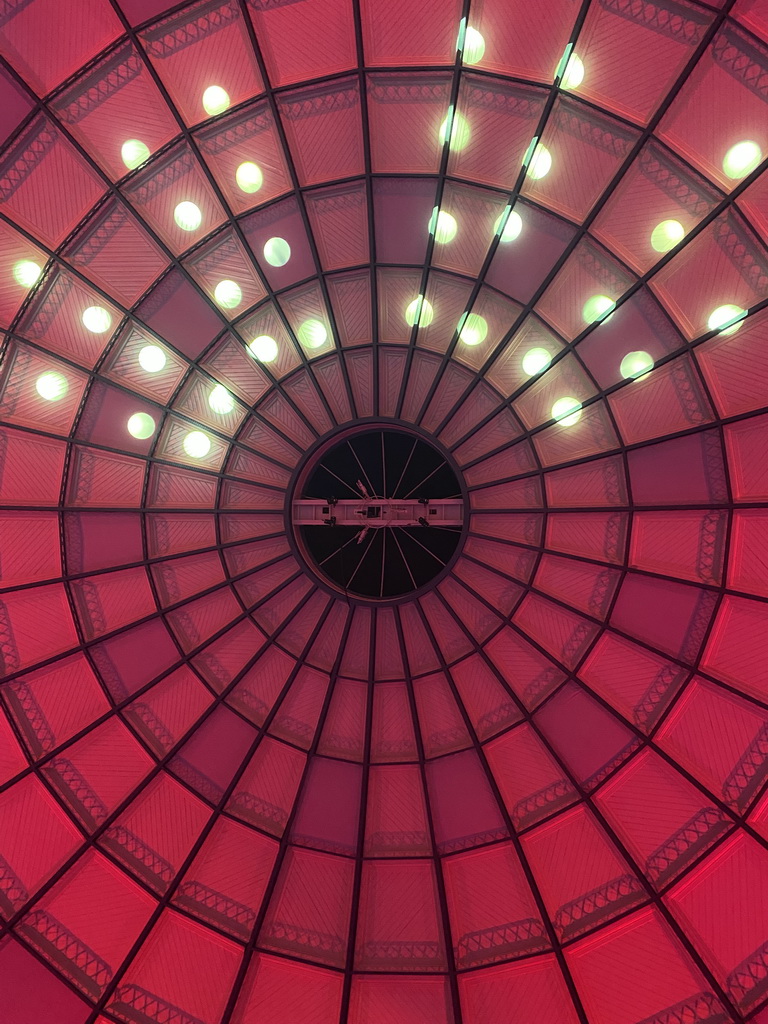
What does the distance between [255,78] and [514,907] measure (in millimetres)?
19953

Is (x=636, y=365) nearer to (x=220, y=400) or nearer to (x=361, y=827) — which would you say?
(x=220, y=400)

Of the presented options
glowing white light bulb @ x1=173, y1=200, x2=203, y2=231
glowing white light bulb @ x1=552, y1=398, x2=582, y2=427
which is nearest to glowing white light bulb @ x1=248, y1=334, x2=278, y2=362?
glowing white light bulb @ x1=173, y1=200, x2=203, y2=231

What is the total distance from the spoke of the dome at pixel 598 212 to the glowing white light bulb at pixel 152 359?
262 inches

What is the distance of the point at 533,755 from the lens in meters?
19.0

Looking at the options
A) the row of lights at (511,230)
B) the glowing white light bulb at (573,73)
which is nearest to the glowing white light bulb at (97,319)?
the row of lights at (511,230)

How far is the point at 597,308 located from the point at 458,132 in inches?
192

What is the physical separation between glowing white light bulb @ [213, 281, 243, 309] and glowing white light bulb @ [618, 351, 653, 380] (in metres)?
9.19

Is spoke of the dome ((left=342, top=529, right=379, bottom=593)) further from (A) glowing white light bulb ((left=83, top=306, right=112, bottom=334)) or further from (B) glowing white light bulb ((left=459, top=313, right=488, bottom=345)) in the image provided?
(A) glowing white light bulb ((left=83, top=306, right=112, bottom=334))

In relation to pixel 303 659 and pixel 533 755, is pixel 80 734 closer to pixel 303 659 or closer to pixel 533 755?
pixel 303 659

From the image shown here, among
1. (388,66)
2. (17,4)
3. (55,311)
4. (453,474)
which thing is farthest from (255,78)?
(453,474)

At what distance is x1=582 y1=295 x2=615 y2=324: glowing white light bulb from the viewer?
16.8 m

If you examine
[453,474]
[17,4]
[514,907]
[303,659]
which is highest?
[17,4]

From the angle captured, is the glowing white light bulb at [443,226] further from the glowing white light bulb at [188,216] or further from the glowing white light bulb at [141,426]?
the glowing white light bulb at [141,426]

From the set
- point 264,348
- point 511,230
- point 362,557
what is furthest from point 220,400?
point 511,230
